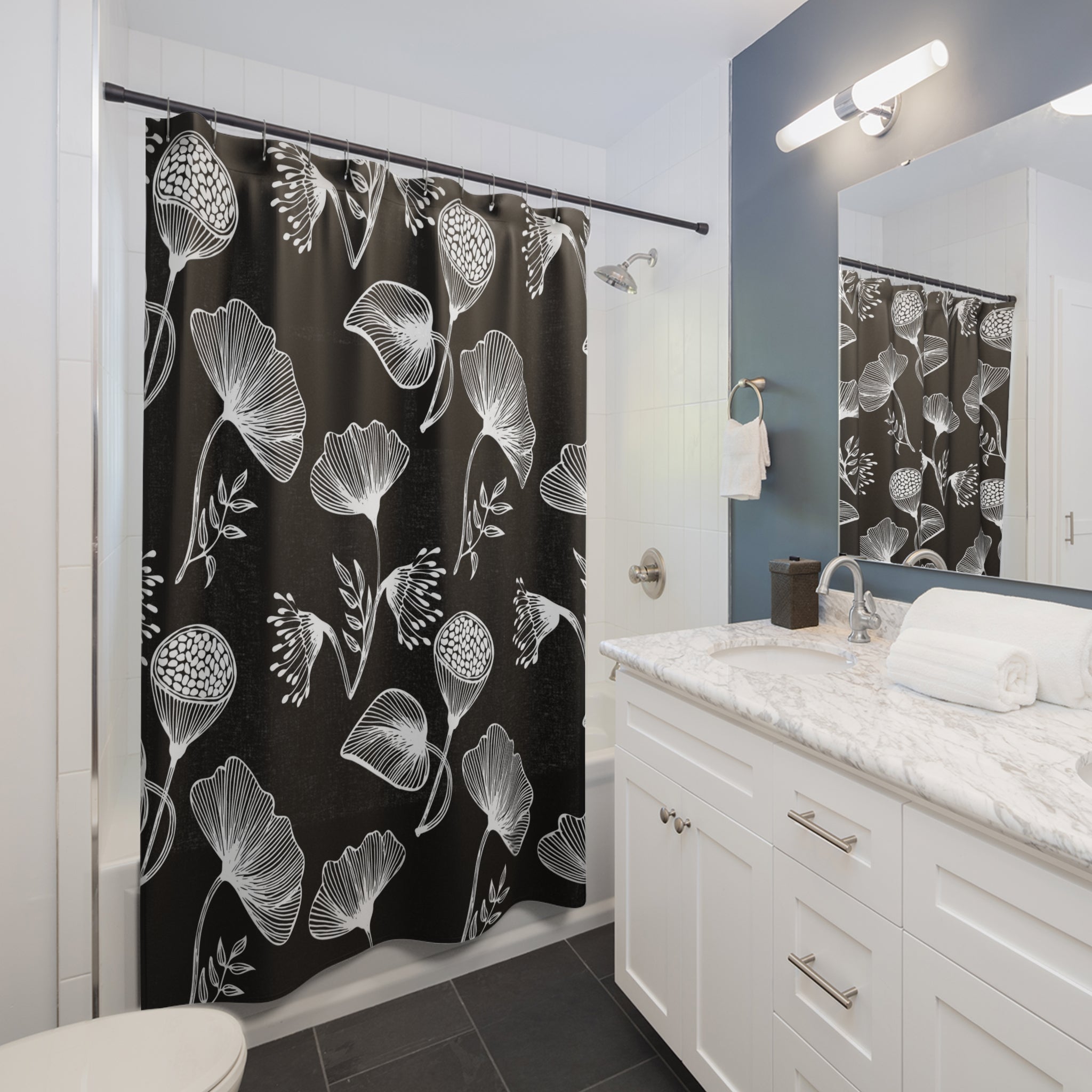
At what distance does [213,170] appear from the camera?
1.46 m

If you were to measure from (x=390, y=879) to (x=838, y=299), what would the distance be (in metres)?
1.79

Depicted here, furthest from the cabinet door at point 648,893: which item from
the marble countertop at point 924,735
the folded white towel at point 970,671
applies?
the folded white towel at point 970,671

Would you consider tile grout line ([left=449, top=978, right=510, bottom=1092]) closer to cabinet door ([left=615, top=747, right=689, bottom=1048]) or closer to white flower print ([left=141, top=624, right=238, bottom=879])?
cabinet door ([left=615, top=747, right=689, bottom=1048])

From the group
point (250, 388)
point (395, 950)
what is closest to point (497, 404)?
point (250, 388)

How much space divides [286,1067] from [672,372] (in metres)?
2.10

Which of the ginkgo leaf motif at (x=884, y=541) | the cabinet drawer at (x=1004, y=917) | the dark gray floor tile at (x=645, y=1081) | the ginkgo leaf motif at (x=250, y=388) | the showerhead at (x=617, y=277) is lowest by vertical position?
the dark gray floor tile at (x=645, y=1081)

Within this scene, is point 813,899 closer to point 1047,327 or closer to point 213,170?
point 1047,327

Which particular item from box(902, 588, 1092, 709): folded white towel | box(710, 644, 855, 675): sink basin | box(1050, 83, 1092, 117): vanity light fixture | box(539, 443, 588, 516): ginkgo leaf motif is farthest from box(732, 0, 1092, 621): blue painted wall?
box(539, 443, 588, 516): ginkgo leaf motif

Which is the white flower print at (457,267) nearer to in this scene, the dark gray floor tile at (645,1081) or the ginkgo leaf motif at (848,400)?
the ginkgo leaf motif at (848,400)

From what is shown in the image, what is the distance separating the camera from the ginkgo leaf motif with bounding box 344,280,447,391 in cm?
163

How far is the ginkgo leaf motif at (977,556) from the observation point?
141 cm

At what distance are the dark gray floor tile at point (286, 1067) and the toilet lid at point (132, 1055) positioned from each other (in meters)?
0.50

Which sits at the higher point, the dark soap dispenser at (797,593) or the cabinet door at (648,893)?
the dark soap dispenser at (797,593)

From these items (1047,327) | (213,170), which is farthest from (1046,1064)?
(213,170)
